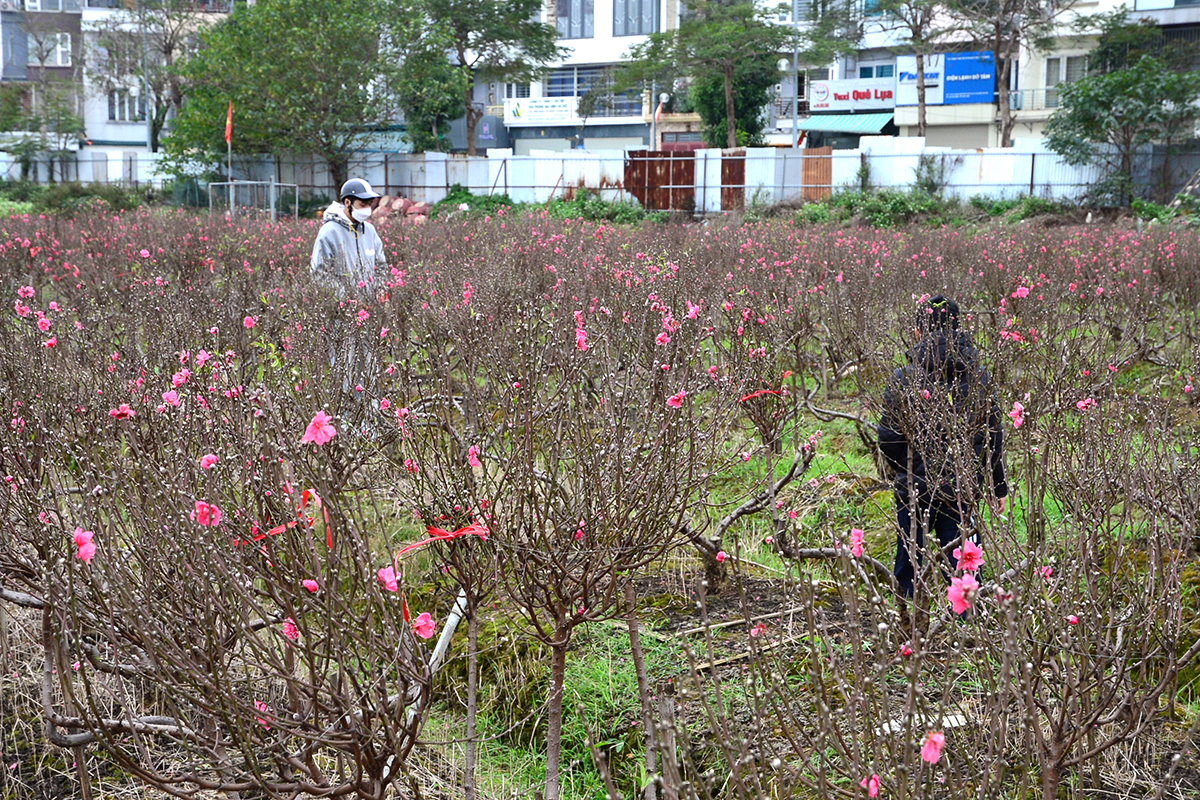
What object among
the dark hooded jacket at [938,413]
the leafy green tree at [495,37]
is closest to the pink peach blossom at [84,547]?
the dark hooded jacket at [938,413]

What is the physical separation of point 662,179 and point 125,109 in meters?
32.3

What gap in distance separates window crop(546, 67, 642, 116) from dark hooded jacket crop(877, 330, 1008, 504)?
47.4 m

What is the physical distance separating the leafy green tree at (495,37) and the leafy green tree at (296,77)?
29.1 feet

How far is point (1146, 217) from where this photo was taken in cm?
2389

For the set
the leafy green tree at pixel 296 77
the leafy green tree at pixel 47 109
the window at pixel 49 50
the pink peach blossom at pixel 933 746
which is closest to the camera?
the pink peach blossom at pixel 933 746

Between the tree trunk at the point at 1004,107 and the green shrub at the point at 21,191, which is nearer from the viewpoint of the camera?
the tree trunk at the point at 1004,107

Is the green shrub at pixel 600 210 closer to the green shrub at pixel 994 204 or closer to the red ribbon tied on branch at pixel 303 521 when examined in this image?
the green shrub at pixel 994 204

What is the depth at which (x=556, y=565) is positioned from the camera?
124 inches

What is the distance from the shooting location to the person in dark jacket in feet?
14.7

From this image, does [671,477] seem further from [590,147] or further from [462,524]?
[590,147]

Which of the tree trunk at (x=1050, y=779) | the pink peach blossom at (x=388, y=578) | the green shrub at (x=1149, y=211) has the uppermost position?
the green shrub at (x=1149, y=211)

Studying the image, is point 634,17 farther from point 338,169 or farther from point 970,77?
point 338,169

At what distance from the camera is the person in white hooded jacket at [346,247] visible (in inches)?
268

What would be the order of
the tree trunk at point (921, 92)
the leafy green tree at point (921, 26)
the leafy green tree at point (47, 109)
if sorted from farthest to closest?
the leafy green tree at point (47, 109) → the tree trunk at point (921, 92) → the leafy green tree at point (921, 26)
